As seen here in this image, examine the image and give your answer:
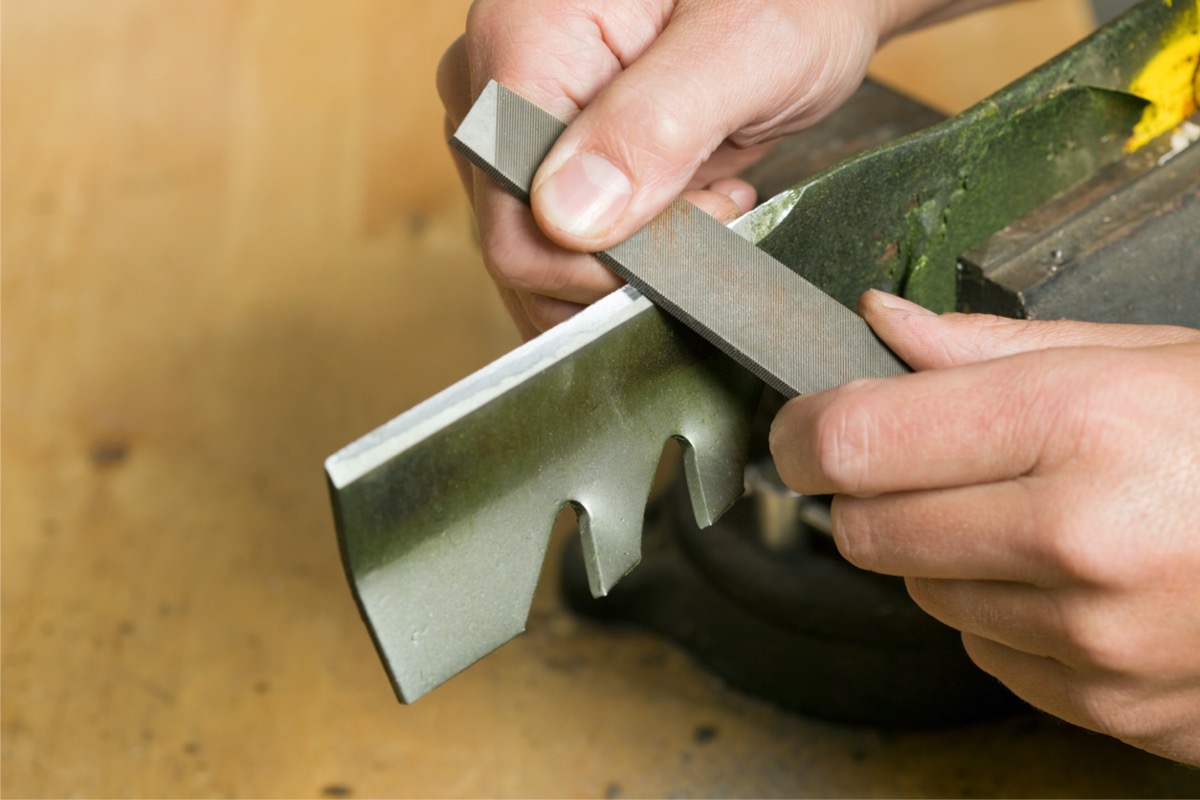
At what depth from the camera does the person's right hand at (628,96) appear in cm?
73

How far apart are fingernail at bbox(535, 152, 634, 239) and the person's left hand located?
0.16 metres

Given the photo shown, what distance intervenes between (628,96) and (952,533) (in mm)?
340

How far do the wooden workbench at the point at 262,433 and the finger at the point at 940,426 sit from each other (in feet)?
1.61

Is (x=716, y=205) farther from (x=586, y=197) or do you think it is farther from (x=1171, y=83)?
(x=1171, y=83)

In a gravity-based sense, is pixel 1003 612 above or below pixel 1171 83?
below

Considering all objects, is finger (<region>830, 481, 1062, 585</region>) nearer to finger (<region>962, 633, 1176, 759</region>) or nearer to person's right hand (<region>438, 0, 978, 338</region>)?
finger (<region>962, 633, 1176, 759</region>)

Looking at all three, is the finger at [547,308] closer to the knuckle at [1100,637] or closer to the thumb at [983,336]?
the thumb at [983,336]

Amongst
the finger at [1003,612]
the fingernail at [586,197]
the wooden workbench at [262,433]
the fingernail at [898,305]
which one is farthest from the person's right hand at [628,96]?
the wooden workbench at [262,433]

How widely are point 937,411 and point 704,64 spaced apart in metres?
0.31

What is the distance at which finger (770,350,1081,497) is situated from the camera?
0.61 metres

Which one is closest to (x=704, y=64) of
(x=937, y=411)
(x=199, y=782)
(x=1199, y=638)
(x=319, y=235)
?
(x=937, y=411)

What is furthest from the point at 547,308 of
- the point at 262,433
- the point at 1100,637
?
the point at 262,433

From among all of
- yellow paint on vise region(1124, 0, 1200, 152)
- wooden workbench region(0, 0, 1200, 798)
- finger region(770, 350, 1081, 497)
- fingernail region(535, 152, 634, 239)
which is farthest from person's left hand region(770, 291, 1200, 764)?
wooden workbench region(0, 0, 1200, 798)

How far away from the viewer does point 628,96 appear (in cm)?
76
